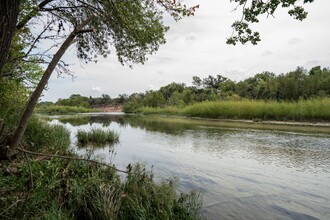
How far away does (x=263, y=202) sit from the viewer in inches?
248

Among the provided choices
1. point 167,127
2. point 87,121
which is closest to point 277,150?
point 167,127

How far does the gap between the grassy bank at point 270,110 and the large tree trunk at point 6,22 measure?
27850 millimetres

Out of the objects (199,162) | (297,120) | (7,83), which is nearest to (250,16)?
(199,162)

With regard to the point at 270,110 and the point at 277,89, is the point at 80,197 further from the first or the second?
the point at 277,89

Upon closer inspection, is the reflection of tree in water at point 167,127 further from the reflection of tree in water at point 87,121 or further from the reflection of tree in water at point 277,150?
the reflection of tree in water at point 277,150

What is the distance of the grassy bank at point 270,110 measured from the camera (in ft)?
86.2

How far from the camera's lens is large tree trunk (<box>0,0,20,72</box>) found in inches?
87.0

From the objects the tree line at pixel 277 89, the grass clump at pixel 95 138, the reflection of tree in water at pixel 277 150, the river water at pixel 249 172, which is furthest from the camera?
the tree line at pixel 277 89

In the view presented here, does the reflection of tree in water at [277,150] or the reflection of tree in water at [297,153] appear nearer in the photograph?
the reflection of tree in water at [297,153]

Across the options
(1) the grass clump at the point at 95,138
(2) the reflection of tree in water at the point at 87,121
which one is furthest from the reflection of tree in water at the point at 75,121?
(1) the grass clump at the point at 95,138

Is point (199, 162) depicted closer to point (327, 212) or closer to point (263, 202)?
point (263, 202)

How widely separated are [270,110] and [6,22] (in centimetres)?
3077

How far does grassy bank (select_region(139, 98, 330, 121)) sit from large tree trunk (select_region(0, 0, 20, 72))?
1096 inches

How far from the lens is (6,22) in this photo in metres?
2.23
